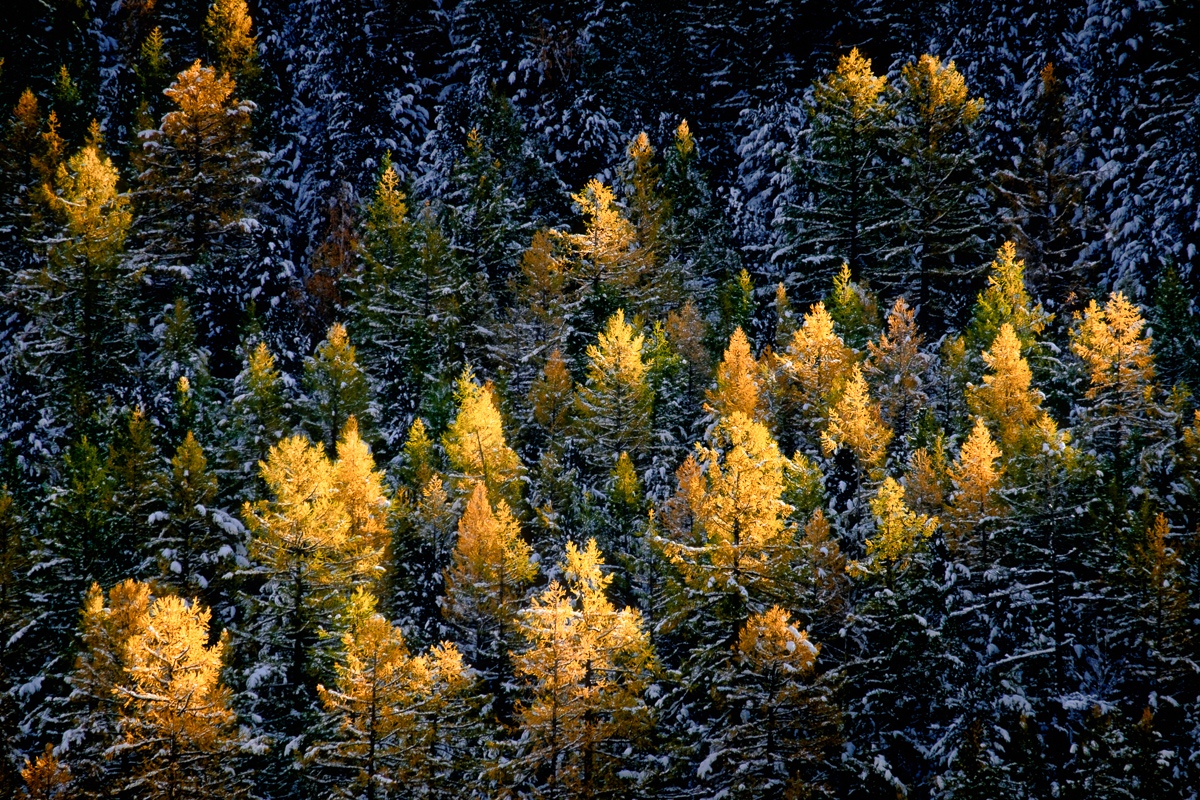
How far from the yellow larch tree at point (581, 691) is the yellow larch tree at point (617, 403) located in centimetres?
1073

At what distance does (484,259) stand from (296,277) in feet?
35.7

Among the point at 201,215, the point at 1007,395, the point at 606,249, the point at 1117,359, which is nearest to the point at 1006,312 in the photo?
the point at 1117,359

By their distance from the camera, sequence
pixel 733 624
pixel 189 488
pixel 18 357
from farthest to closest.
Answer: pixel 18 357 < pixel 189 488 < pixel 733 624

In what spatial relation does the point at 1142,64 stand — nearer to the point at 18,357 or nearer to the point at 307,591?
the point at 307,591

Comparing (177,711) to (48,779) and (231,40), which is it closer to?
(48,779)

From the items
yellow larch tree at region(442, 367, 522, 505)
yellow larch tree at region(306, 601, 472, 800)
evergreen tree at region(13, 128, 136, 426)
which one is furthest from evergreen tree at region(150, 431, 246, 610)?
evergreen tree at region(13, 128, 136, 426)

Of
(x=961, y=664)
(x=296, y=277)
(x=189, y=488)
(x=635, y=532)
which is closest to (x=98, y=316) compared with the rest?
(x=296, y=277)

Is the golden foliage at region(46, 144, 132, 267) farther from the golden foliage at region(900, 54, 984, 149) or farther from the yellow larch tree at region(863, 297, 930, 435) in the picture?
the golden foliage at region(900, 54, 984, 149)

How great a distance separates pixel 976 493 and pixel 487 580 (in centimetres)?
1447

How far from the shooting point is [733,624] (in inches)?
913

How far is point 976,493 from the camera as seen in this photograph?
25969 mm

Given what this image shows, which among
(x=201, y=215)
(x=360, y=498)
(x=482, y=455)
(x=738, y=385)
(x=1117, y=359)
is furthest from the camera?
(x=201, y=215)

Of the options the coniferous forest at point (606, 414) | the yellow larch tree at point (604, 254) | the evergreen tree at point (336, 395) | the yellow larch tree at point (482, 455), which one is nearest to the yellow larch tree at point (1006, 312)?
the coniferous forest at point (606, 414)

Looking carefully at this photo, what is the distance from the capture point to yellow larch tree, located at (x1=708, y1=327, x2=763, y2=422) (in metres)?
30.1
